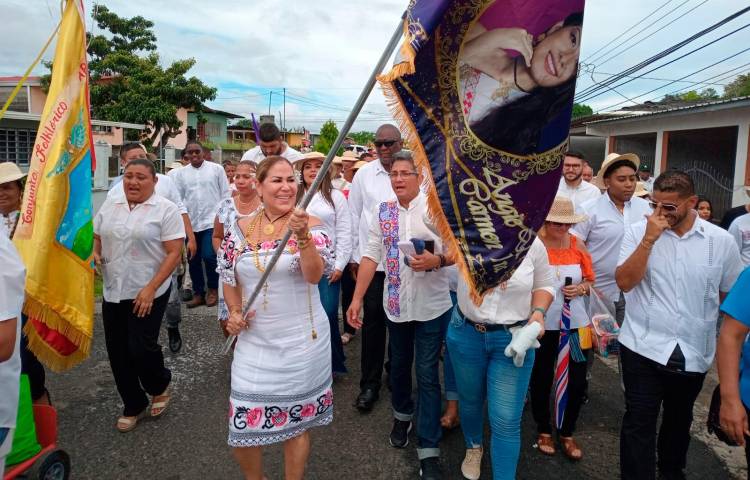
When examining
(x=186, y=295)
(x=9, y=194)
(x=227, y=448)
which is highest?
(x=9, y=194)

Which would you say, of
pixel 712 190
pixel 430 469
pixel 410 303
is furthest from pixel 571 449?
pixel 712 190

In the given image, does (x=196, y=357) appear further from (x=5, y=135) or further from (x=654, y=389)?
(x=5, y=135)

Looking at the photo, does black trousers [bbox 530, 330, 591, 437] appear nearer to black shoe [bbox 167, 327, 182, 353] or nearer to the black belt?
the black belt

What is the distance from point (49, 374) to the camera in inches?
193

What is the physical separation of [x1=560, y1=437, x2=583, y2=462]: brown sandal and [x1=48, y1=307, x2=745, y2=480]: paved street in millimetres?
54

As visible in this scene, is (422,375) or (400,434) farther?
(400,434)

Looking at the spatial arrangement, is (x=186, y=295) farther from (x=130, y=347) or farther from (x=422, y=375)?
(x=422, y=375)

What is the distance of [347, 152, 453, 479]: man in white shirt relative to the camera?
343cm

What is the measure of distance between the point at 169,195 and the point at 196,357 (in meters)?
2.05

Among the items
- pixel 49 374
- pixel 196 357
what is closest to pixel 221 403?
pixel 196 357

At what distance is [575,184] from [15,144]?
15.0 meters

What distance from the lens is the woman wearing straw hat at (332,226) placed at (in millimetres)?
4699

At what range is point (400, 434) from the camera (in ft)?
12.3

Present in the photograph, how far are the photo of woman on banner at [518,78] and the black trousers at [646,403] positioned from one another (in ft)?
5.02
